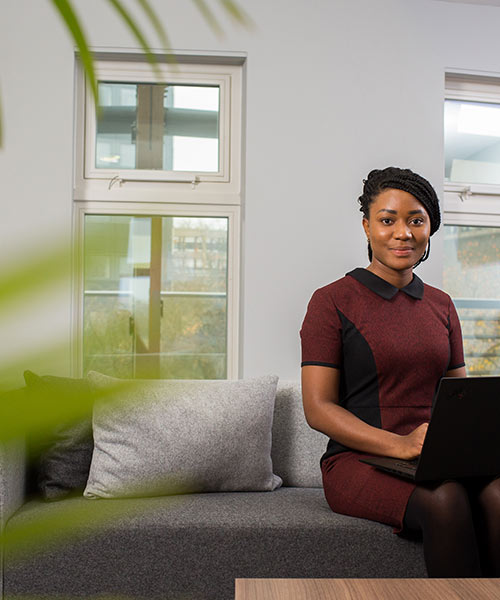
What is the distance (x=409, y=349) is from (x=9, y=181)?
2.12 m

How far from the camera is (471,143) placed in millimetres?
3852

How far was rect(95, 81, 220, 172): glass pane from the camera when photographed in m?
3.51

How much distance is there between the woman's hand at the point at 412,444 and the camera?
1713mm

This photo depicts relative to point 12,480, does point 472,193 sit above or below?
above

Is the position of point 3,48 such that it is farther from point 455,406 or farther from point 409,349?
point 455,406

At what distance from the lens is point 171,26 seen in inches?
134

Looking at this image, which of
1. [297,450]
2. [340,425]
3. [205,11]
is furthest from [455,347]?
[205,11]

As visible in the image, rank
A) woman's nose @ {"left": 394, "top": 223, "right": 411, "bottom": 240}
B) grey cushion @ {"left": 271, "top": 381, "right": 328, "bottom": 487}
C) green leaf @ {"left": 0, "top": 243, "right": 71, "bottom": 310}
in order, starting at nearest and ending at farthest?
green leaf @ {"left": 0, "top": 243, "right": 71, "bottom": 310}
woman's nose @ {"left": 394, "top": 223, "right": 411, "bottom": 240}
grey cushion @ {"left": 271, "top": 381, "right": 328, "bottom": 487}

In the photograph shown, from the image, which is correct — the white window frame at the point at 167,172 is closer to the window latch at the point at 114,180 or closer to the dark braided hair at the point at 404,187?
the window latch at the point at 114,180

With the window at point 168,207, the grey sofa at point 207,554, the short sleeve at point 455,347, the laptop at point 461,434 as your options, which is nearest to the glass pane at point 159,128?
the window at point 168,207

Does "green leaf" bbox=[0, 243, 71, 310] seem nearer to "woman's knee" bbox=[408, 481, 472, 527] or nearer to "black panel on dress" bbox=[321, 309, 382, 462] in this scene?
"woman's knee" bbox=[408, 481, 472, 527]

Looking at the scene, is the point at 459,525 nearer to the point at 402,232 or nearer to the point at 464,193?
the point at 402,232

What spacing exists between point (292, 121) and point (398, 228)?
5.07ft

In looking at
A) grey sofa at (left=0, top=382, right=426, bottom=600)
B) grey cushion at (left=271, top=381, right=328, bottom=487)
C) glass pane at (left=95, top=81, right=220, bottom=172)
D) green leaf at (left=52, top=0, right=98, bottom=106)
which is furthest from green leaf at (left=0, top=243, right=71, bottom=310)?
glass pane at (left=95, top=81, right=220, bottom=172)
